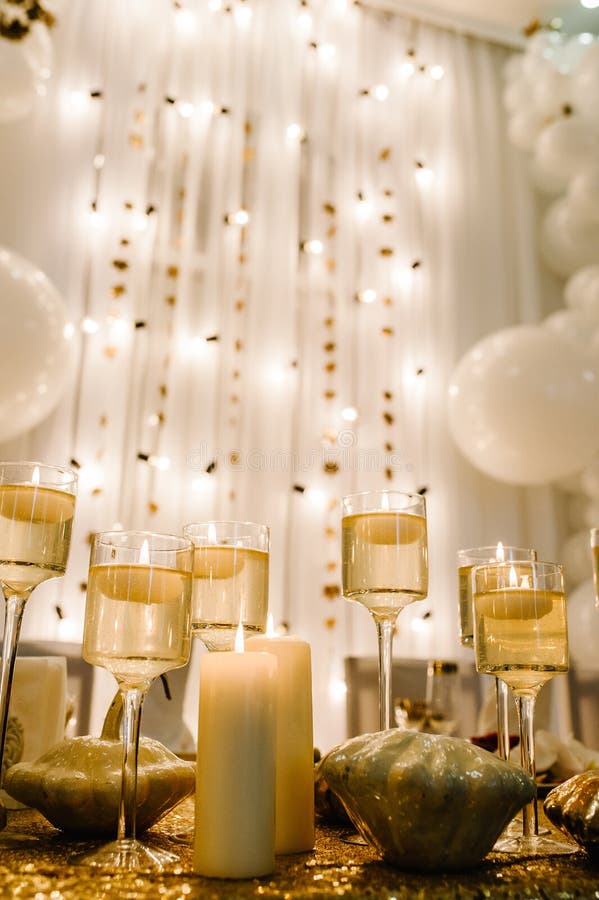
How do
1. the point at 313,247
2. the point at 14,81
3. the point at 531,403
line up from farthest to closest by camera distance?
1. the point at 313,247
2. the point at 531,403
3. the point at 14,81

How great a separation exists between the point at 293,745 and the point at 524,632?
0.20 metres

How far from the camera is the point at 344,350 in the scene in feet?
11.8

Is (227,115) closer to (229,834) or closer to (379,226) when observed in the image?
(379,226)

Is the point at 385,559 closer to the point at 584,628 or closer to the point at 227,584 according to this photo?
the point at 227,584

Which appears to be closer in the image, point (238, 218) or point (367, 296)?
point (238, 218)

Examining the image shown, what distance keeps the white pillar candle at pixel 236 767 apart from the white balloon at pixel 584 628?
2.53 metres

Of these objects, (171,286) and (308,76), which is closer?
(171,286)

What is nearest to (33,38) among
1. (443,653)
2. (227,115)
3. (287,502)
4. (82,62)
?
(82,62)

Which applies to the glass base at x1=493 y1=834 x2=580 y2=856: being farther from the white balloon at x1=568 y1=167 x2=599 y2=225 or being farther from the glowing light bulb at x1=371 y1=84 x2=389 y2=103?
the glowing light bulb at x1=371 y1=84 x2=389 y2=103

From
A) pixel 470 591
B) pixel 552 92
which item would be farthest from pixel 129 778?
pixel 552 92

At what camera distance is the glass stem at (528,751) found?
648mm

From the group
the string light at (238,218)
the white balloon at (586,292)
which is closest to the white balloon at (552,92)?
the white balloon at (586,292)

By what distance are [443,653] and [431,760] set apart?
3.02 m

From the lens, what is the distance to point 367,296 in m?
3.69
